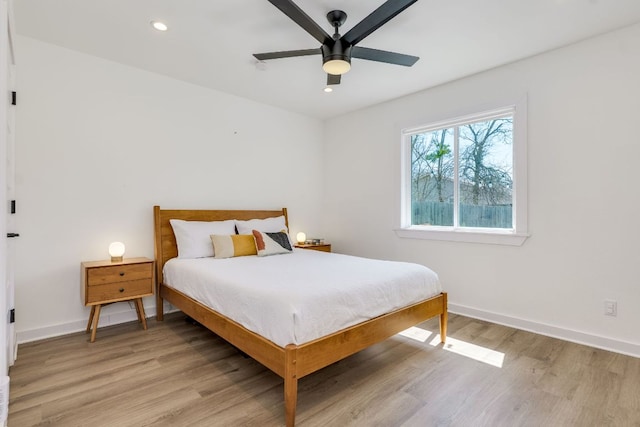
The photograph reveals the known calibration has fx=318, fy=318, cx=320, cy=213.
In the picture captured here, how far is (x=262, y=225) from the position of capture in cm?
390

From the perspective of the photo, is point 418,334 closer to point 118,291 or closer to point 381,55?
point 381,55

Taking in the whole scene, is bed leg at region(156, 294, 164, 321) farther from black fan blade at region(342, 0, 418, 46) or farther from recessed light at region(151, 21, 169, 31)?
black fan blade at region(342, 0, 418, 46)

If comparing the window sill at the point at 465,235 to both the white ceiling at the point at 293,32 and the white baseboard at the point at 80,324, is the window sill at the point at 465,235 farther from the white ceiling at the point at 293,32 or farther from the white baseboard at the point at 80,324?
the white baseboard at the point at 80,324

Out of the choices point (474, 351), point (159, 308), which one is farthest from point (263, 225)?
point (474, 351)

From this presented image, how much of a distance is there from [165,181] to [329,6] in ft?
8.05

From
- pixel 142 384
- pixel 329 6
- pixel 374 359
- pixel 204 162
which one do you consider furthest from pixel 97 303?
pixel 329 6

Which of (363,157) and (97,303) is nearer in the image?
(97,303)

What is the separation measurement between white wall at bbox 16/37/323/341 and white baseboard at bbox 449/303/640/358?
9.80 ft

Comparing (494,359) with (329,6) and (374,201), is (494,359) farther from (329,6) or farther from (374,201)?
(329,6)

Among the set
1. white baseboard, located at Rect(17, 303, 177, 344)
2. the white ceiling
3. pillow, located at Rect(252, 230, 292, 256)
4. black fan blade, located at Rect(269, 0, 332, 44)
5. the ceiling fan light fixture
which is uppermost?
the white ceiling

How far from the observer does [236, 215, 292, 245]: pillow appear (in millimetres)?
3723

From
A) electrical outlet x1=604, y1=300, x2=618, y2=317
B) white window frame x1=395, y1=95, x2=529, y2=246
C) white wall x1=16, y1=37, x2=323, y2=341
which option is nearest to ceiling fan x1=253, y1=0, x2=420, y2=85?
white window frame x1=395, y1=95, x2=529, y2=246

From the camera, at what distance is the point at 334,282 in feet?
7.13

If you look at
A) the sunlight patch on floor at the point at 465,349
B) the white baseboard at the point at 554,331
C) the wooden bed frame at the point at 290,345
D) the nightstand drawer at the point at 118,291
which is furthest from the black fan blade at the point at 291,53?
the white baseboard at the point at 554,331
